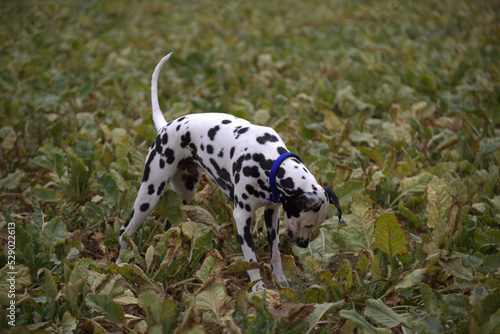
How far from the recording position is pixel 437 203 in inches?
132

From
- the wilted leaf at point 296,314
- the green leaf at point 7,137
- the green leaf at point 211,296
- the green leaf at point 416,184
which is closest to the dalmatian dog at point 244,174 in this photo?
the green leaf at point 211,296

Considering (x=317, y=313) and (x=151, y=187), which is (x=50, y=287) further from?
(x=317, y=313)

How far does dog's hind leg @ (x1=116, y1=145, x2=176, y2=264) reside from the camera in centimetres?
328

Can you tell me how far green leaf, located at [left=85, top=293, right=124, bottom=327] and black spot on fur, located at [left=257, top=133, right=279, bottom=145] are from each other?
47.5 inches

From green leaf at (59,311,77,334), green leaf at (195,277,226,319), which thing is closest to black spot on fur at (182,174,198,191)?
green leaf at (195,277,226,319)

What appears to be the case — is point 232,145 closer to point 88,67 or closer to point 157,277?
point 157,277

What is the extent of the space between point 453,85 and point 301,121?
96.8 inches

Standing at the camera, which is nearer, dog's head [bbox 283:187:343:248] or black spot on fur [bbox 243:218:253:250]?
dog's head [bbox 283:187:343:248]

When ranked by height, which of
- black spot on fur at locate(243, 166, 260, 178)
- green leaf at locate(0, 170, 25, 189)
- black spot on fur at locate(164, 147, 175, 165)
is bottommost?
green leaf at locate(0, 170, 25, 189)

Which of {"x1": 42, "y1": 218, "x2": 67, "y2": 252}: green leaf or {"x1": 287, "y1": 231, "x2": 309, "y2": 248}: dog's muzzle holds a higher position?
{"x1": 287, "y1": 231, "x2": 309, "y2": 248}: dog's muzzle

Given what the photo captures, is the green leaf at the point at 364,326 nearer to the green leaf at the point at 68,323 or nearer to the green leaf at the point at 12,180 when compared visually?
the green leaf at the point at 68,323

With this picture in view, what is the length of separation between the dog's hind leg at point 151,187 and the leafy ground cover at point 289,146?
138mm

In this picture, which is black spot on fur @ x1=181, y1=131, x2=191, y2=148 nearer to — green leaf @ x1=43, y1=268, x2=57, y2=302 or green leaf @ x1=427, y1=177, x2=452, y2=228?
green leaf @ x1=43, y1=268, x2=57, y2=302

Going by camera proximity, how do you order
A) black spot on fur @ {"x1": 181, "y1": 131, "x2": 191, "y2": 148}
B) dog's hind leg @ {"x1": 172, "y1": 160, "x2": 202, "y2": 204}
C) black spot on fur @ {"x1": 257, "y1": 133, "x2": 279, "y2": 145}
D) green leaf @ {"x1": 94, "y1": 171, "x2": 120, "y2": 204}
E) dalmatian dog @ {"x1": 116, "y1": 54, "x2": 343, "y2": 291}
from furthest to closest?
green leaf @ {"x1": 94, "y1": 171, "x2": 120, "y2": 204} → dog's hind leg @ {"x1": 172, "y1": 160, "x2": 202, "y2": 204} → black spot on fur @ {"x1": 181, "y1": 131, "x2": 191, "y2": 148} → black spot on fur @ {"x1": 257, "y1": 133, "x2": 279, "y2": 145} → dalmatian dog @ {"x1": 116, "y1": 54, "x2": 343, "y2": 291}
